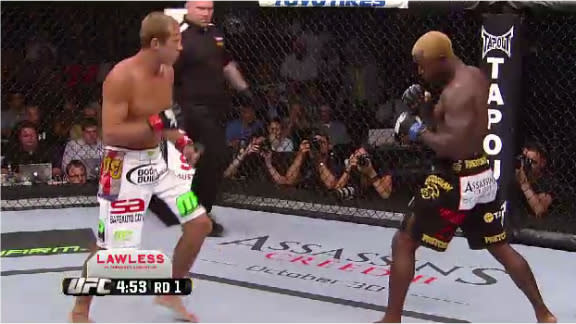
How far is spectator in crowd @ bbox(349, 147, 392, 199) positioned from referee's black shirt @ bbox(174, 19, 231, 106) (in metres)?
1.13

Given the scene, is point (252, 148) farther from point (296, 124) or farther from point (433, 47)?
point (433, 47)

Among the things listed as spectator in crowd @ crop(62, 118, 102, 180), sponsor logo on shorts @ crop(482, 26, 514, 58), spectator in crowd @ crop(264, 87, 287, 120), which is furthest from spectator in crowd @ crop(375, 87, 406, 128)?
spectator in crowd @ crop(62, 118, 102, 180)


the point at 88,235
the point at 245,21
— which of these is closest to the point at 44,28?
the point at 245,21

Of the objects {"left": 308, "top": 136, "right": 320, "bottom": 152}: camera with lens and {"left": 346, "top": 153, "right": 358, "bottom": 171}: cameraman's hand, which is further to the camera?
{"left": 308, "top": 136, "right": 320, "bottom": 152}: camera with lens

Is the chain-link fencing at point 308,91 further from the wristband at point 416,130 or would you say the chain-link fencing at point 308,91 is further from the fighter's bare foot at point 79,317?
the fighter's bare foot at point 79,317

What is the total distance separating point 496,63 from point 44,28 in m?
3.49

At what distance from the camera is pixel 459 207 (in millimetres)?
2537

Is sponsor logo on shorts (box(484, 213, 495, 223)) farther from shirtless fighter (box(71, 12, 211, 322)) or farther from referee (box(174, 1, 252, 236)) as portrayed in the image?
referee (box(174, 1, 252, 236))

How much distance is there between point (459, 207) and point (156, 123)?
99 centimetres

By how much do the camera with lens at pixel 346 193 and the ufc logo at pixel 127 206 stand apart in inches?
87.2

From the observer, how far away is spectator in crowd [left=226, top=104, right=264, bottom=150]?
17.0 ft

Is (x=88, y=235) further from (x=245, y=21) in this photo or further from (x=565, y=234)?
(x=565, y=234)

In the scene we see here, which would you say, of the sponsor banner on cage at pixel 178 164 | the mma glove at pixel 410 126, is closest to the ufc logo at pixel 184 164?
the sponsor banner on cage at pixel 178 164

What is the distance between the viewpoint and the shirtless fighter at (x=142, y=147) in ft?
7.98
